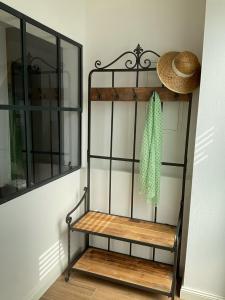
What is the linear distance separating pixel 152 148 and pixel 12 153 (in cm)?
100

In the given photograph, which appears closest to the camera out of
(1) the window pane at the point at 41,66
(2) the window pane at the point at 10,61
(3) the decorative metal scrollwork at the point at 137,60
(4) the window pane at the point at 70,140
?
(2) the window pane at the point at 10,61

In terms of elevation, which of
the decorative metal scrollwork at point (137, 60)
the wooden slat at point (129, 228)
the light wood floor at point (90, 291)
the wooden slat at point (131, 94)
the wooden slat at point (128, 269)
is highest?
the decorative metal scrollwork at point (137, 60)

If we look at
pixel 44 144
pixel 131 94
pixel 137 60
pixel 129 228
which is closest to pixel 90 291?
pixel 129 228

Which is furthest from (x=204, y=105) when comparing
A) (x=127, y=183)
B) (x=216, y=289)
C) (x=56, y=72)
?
(x=216, y=289)

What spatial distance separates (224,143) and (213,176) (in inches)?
9.3

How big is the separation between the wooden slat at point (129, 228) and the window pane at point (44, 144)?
52 cm

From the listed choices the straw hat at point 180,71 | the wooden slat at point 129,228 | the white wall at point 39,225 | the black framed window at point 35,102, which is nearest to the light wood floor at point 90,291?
the white wall at point 39,225

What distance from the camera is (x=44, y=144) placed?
73.6 inches

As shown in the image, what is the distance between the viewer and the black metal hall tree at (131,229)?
6.23ft

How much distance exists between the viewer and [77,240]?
2.38m

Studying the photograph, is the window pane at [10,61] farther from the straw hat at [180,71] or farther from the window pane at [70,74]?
the straw hat at [180,71]

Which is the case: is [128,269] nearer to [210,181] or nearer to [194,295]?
[194,295]

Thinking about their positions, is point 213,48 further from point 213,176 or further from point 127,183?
point 127,183

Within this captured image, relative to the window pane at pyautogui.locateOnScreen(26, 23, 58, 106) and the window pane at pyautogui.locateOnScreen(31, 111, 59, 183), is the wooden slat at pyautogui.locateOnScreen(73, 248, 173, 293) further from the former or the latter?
the window pane at pyautogui.locateOnScreen(26, 23, 58, 106)
